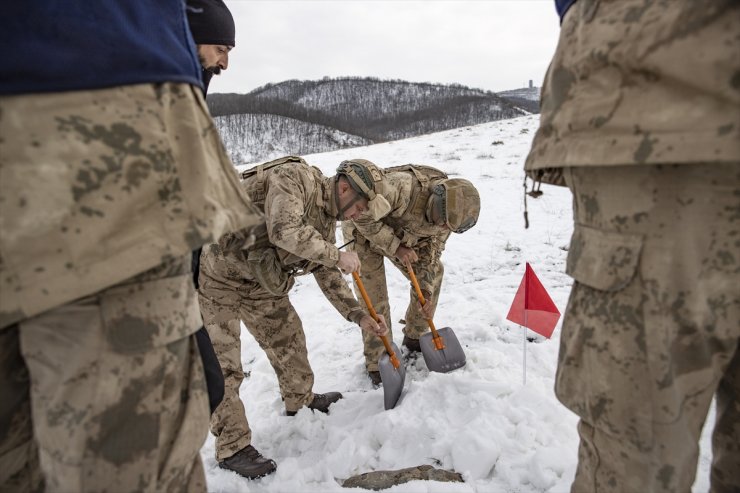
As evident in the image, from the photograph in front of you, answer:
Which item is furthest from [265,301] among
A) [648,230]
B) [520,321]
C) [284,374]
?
[648,230]

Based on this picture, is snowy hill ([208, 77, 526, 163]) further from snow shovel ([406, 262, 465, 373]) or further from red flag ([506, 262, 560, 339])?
red flag ([506, 262, 560, 339])

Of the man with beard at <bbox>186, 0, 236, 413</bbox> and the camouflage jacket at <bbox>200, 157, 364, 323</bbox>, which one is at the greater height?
the man with beard at <bbox>186, 0, 236, 413</bbox>

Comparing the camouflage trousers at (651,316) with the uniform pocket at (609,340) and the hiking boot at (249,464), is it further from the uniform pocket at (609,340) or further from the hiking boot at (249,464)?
the hiking boot at (249,464)

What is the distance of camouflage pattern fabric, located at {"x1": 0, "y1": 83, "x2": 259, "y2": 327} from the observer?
2.45 feet

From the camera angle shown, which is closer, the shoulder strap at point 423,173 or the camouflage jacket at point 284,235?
the camouflage jacket at point 284,235

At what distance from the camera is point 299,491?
2.18 metres

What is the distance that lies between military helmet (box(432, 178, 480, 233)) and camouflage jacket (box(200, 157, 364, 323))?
3.12 feet

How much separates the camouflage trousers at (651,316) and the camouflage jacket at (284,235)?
157cm

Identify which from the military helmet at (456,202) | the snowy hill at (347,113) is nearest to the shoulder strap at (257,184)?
the military helmet at (456,202)

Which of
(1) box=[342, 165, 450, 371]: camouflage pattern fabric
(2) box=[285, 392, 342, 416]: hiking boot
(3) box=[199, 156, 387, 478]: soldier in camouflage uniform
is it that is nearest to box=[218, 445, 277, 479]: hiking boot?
(3) box=[199, 156, 387, 478]: soldier in camouflage uniform

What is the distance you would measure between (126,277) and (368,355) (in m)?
2.81

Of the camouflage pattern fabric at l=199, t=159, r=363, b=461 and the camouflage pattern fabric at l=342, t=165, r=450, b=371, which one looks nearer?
the camouflage pattern fabric at l=199, t=159, r=363, b=461

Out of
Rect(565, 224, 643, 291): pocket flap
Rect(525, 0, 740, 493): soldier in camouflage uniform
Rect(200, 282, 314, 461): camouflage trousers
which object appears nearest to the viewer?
Rect(525, 0, 740, 493): soldier in camouflage uniform

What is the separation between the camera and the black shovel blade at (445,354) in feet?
10.5
